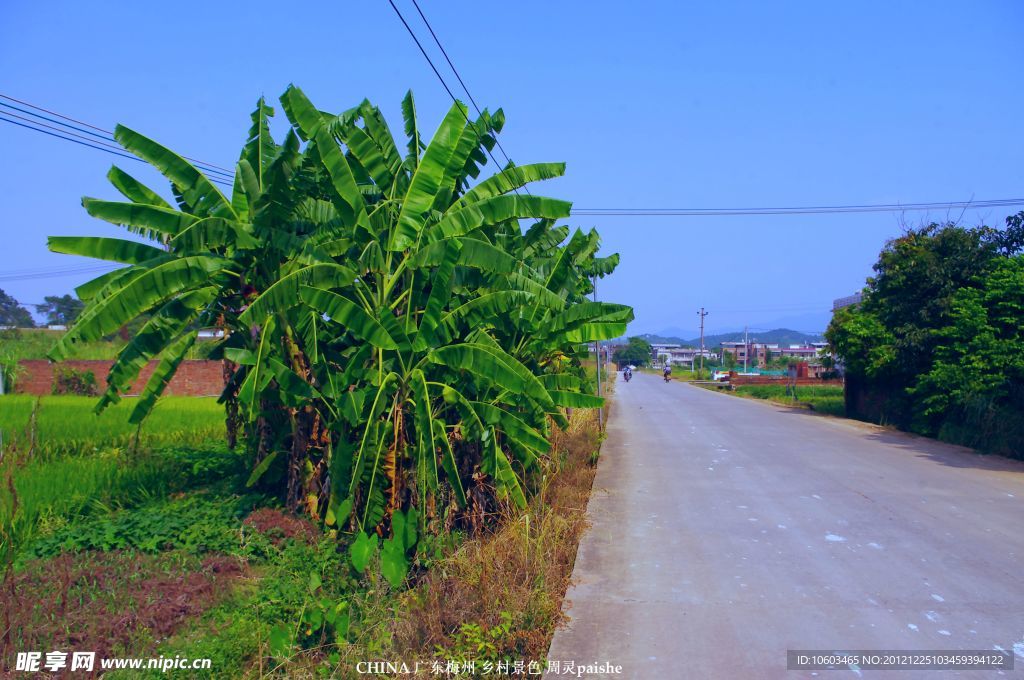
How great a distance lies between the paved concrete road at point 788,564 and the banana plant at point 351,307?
1.85 m

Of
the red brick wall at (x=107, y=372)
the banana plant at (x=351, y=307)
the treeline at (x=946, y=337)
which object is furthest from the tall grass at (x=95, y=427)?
the treeline at (x=946, y=337)

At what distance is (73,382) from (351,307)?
19.5 meters

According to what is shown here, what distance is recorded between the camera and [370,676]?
4.73 metres

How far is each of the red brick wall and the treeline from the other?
20.3 metres

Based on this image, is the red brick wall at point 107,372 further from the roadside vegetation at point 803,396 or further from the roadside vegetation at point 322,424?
the roadside vegetation at point 803,396

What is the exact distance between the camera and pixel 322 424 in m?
7.45

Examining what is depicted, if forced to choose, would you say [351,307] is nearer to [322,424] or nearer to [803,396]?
[322,424]

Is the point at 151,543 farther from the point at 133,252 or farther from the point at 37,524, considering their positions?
the point at 133,252

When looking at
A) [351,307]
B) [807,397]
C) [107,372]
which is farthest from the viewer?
[807,397]

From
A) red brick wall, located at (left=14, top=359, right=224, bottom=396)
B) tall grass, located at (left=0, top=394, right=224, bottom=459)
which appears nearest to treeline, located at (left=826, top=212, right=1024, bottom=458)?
tall grass, located at (left=0, top=394, right=224, bottom=459)

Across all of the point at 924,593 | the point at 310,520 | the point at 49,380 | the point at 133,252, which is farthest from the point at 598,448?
the point at 49,380

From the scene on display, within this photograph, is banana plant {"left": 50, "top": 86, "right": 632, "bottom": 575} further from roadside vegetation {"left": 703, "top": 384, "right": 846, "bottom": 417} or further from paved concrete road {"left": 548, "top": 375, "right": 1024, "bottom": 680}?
roadside vegetation {"left": 703, "top": 384, "right": 846, "bottom": 417}

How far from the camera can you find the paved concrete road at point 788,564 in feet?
15.3

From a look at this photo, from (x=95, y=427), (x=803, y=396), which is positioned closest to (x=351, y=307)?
(x=95, y=427)
